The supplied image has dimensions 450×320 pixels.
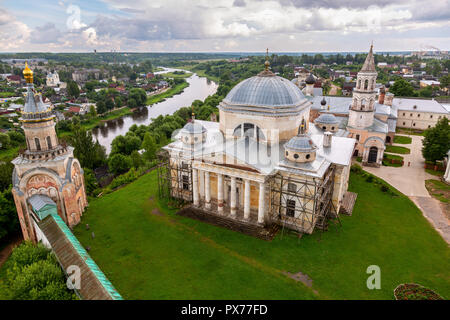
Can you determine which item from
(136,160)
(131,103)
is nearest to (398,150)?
(136,160)

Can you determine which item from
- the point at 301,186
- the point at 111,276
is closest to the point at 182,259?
the point at 111,276

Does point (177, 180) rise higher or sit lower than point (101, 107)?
higher

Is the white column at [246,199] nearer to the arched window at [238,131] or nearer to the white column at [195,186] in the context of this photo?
the white column at [195,186]

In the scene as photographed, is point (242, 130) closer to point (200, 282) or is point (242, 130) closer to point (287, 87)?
point (287, 87)

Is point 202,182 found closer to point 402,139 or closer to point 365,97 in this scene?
point 365,97

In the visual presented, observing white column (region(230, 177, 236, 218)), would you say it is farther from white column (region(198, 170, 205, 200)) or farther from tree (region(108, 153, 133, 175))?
tree (region(108, 153, 133, 175))
